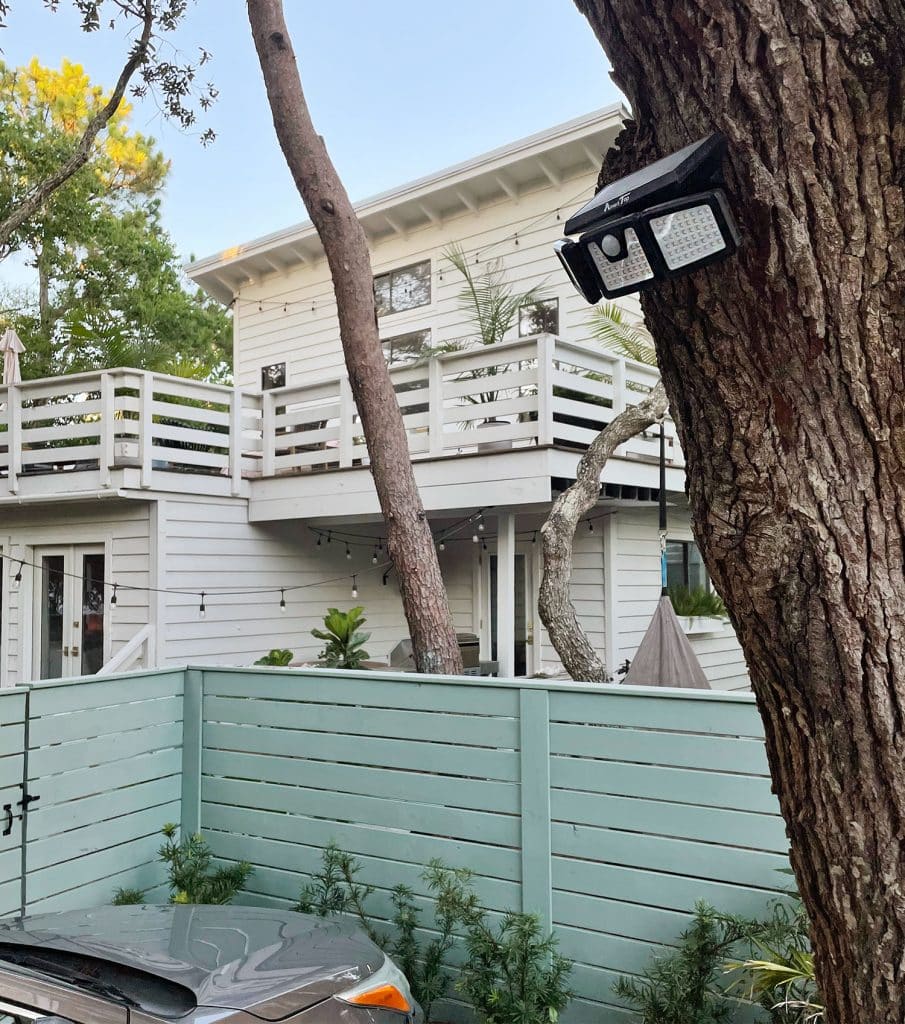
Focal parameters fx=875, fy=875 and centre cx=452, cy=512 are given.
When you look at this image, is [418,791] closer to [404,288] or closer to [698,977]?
[698,977]

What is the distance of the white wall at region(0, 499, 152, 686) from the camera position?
26.2 ft

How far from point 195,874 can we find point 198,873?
0.03 m

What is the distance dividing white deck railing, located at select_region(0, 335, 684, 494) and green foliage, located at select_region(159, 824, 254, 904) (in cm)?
397

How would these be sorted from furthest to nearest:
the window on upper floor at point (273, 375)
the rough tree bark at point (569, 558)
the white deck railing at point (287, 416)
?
the window on upper floor at point (273, 375) < the white deck railing at point (287, 416) < the rough tree bark at point (569, 558)

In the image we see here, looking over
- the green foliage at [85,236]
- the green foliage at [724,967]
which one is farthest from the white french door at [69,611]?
the green foliage at [85,236]

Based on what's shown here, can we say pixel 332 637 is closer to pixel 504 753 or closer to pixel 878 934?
pixel 504 753

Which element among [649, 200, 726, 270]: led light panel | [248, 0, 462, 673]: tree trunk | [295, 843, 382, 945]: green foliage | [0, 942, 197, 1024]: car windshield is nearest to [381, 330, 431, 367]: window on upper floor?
[248, 0, 462, 673]: tree trunk

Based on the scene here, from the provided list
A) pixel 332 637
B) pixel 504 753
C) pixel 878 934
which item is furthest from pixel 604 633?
pixel 878 934

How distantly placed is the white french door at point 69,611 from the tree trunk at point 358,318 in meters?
3.73

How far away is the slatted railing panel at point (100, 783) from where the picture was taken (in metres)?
3.93

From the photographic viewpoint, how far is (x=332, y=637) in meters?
6.64

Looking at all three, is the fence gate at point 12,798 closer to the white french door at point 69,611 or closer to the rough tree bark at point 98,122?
the white french door at point 69,611

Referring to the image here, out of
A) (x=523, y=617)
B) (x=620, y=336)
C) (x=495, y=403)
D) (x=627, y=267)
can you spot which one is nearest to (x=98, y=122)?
(x=495, y=403)

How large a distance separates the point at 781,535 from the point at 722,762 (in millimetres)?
2019
